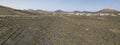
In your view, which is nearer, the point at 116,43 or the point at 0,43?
the point at 0,43

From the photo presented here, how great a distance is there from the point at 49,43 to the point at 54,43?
0.51 meters

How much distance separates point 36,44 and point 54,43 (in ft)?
6.17

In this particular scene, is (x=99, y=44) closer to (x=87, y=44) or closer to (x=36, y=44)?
(x=87, y=44)

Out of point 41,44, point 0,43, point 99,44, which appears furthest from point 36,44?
point 99,44

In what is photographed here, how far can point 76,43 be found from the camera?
21.6m

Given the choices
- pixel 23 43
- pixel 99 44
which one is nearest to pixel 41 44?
pixel 23 43

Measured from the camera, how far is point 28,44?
20172mm

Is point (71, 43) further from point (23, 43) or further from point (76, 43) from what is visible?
point (23, 43)

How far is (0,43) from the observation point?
63.6ft

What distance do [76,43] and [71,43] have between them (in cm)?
56

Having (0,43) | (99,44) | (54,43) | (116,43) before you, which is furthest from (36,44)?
(116,43)

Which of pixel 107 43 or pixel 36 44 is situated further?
pixel 107 43

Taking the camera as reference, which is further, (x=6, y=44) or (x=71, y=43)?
(x=71, y=43)

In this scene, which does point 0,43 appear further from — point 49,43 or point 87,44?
point 87,44
